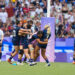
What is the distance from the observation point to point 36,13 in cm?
1902

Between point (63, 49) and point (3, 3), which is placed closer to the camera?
point (63, 49)

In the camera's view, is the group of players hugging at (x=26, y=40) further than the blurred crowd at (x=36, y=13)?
No

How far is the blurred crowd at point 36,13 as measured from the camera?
59.5 ft

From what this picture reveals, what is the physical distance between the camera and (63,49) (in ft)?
54.5

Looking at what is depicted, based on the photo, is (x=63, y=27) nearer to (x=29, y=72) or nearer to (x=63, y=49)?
(x=63, y=49)

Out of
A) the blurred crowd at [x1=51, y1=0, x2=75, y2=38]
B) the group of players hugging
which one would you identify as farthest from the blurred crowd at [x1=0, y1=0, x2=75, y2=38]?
the group of players hugging

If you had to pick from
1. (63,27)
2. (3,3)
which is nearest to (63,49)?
(63,27)

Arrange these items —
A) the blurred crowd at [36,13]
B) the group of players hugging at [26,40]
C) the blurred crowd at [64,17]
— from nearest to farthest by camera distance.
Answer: the group of players hugging at [26,40] < the blurred crowd at [64,17] < the blurred crowd at [36,13]

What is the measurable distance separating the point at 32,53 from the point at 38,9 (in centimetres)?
514

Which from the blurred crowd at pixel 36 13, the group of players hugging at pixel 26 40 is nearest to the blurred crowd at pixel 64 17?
the blurred crowd at pixel 36 13

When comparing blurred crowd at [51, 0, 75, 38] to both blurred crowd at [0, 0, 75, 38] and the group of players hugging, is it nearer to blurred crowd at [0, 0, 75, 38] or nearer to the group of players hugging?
blurred crowd at [0, 0, 75, 38]

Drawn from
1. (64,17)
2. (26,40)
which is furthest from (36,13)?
(26,40)

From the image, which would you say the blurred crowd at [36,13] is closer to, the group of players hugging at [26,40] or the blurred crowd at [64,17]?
the blurred crowd at [64,17]

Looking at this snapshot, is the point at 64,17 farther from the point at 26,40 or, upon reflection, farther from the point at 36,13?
the point at 26,40
